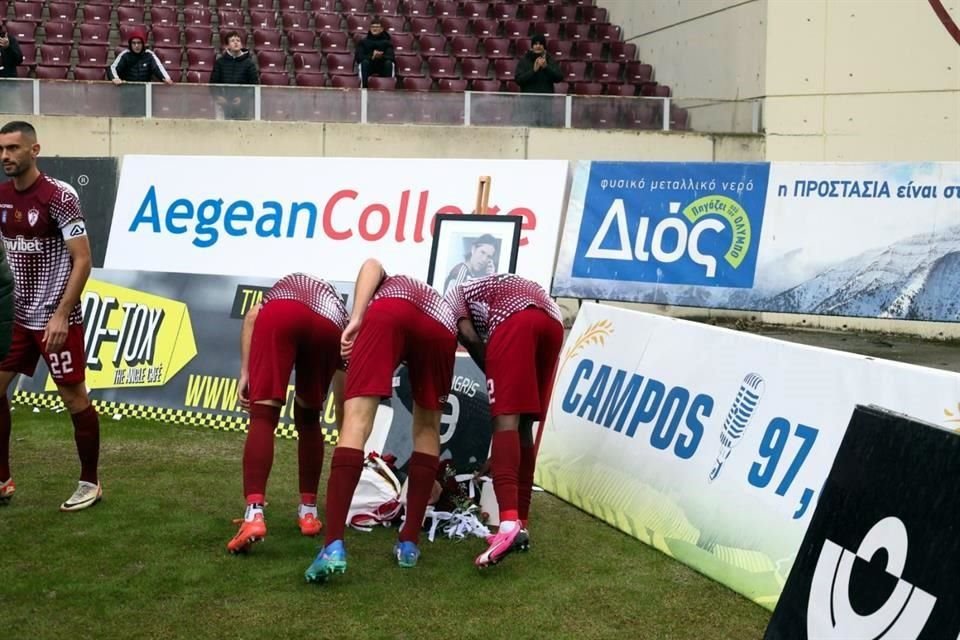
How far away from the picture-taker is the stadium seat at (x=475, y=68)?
62.6ft

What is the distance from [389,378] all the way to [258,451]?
2.60ft

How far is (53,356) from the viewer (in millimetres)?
6223

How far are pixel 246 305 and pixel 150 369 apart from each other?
3.02 ft

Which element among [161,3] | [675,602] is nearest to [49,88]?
[161,3]

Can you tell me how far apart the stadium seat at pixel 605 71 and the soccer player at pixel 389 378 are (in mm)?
14734

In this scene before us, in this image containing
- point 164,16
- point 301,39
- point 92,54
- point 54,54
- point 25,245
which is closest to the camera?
point 25,245

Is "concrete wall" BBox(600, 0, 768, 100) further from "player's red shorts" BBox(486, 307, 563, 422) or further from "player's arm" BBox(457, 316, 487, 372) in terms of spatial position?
"player's red shorts" BBox(486, 307, 563, 422)

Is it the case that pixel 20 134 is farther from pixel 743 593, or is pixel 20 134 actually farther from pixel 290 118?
pixel 290 118

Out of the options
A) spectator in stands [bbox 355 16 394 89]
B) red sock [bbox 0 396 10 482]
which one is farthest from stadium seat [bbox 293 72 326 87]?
red sock [bbox 0 396 10 482]

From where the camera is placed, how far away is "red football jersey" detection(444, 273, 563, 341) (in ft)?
18.6

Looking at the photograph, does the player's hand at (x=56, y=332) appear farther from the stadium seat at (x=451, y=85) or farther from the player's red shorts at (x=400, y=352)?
the stadium seat at (x=451, y=85)

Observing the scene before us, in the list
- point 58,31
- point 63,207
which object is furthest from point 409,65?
point 63,207

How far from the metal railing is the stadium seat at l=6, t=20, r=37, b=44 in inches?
158

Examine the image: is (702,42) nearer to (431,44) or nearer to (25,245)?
(431,44)
